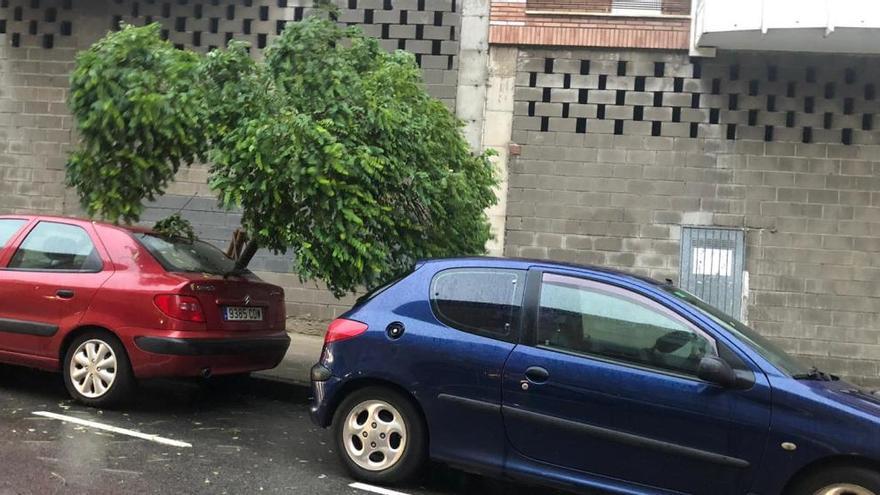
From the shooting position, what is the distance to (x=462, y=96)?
10023mm

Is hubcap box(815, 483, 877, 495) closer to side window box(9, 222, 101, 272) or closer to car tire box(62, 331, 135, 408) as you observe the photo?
car tire box(62, 331, 135, 408)

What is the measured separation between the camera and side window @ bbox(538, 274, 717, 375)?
4.13m

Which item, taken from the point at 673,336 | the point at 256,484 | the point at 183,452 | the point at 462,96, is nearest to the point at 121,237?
the point at 183,452

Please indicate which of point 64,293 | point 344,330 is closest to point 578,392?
point 344,330

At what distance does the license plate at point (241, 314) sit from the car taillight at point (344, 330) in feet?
4.71

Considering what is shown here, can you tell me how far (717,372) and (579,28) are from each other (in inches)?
268

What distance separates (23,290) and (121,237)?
898 mm

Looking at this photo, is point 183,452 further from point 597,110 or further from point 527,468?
point 597,110

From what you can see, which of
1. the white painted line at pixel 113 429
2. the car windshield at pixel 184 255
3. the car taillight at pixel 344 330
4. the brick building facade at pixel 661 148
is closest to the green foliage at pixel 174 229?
the car windshield at pixel 184 255

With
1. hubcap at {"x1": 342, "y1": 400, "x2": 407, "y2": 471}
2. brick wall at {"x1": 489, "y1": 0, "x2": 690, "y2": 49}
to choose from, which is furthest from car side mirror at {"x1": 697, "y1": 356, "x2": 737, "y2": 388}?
brick wall at {"x1": 489, "y1": 0, "x2": 690, "y2": 49}

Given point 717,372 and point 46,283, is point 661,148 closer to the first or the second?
point 717,372

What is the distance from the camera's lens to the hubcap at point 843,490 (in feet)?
12.2

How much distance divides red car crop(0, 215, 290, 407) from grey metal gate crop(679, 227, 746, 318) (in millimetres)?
5553

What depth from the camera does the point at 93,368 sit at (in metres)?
5.78
